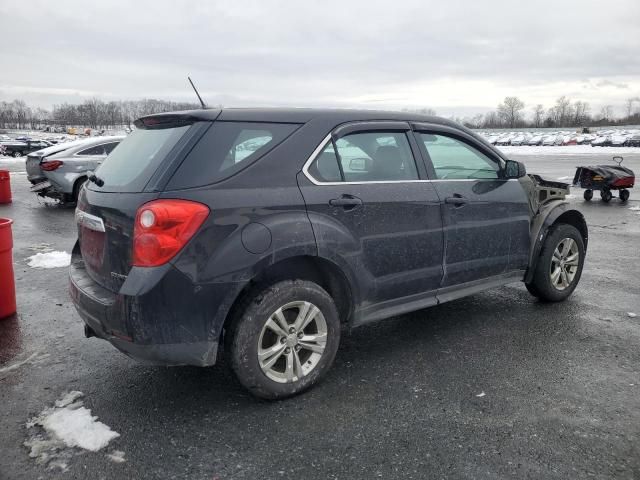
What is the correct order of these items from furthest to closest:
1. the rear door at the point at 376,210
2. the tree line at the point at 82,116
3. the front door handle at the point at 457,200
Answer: the tree line at the point at 82,116 < the front door handle at the point at 457,200 < the rear door at the point at 376,210

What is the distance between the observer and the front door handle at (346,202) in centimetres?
349

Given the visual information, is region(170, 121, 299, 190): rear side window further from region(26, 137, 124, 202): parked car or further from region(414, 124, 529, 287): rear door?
region(26, 137, 124, 202): parked car

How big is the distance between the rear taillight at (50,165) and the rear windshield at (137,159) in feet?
32.4

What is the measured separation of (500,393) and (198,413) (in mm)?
1910

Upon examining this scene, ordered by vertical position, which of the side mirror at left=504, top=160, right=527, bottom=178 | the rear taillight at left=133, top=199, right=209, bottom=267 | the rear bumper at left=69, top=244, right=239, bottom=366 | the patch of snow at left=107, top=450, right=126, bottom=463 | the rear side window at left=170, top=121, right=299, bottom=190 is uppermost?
the rear side window at left=170, top=121, right=299, bottom=190

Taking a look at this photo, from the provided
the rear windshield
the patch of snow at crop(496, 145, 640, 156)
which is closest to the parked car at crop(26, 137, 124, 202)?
the rear windshield

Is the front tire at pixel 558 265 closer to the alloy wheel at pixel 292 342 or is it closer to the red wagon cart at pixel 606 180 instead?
the alloy wheel at pixel 292 342

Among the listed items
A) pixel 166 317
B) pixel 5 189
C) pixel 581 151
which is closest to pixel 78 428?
pixel 166 317

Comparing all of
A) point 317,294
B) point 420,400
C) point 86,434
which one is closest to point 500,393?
point 420,400

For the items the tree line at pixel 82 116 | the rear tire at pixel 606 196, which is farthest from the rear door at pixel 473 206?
the tree line at pixel 82 116

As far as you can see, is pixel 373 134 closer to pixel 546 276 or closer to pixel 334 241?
pixel 334 241

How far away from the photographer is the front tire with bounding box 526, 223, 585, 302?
507 cm

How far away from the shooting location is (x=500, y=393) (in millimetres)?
3496

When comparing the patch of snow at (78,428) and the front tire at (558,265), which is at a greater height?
the front tire at (558,265)
